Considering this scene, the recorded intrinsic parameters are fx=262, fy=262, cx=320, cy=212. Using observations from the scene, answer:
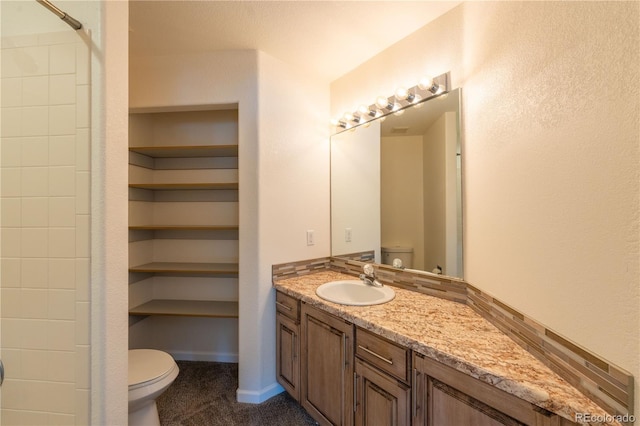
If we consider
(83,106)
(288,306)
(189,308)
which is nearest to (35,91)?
(83,106)

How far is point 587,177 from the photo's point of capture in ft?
2.43

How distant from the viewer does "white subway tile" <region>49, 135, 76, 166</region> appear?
3.28 ft

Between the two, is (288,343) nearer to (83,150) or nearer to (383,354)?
(383,354)

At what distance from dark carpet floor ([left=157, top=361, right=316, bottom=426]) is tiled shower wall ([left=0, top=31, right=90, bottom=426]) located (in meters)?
0.94

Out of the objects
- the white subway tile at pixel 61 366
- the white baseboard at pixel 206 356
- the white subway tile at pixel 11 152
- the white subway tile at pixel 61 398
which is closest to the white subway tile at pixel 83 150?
the white subway tile at pixel 11 152

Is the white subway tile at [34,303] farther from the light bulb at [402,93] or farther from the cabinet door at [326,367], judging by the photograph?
the light bulb at [402,93]

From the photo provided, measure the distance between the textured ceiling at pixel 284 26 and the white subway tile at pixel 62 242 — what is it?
1341 millimetres

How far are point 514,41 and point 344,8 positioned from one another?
93cm

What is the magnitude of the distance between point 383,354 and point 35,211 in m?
1.53

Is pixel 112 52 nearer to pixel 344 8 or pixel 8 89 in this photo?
pixel 8 89

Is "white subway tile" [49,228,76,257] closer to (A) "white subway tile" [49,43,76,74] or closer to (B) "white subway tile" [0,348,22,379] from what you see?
(B) "white subway tile" [0,348,22,379]

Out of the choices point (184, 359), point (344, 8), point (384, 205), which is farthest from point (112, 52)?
point (184, 359)

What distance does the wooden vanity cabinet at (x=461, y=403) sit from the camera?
2.52 ft

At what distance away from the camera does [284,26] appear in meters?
1.66
